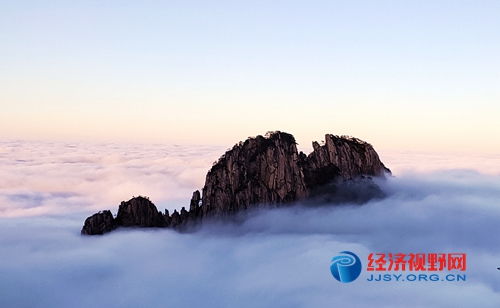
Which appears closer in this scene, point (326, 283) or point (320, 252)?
point (326, 283)

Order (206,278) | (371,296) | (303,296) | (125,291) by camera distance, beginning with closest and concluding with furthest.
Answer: (371,296) < (303,296) < (125,291) < (206,278)

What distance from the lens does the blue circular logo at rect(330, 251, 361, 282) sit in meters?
144

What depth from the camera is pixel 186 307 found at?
174 m

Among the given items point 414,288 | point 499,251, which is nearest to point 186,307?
point 414,288

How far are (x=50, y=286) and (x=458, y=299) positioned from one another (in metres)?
156

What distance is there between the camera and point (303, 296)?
159625 mm

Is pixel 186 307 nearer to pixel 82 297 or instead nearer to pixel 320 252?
pixel 82 297

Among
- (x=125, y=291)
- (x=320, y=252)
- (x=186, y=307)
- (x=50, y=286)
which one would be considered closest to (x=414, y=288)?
(x=320, y=252)

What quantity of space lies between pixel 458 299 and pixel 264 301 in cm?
6500

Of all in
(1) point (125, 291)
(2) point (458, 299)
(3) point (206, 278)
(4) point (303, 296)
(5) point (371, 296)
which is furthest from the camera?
(3) point (206, 278)

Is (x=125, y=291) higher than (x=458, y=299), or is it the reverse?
(x=458, y=299)

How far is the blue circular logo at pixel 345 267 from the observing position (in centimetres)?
14362

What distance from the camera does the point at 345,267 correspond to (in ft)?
478

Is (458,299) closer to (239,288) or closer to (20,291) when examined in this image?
(239,288)
